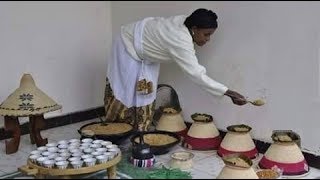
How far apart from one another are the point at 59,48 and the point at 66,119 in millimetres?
498

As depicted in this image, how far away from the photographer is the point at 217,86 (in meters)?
2.21

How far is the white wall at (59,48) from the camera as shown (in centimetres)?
281

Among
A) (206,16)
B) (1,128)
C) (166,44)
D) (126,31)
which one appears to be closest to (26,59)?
(1,128)

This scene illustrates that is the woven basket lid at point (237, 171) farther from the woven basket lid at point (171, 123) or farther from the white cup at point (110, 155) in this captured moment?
the woven basket lid at point (171, 123)

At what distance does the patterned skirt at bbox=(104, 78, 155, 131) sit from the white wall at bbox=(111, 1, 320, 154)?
1.03 ft

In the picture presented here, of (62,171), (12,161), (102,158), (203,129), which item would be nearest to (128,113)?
(203,129)

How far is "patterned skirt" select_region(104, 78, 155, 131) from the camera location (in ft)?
8.77

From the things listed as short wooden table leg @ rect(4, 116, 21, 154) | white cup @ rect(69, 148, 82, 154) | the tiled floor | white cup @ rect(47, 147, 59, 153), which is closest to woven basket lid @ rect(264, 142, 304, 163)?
the tiled floor

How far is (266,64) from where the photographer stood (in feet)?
7.91

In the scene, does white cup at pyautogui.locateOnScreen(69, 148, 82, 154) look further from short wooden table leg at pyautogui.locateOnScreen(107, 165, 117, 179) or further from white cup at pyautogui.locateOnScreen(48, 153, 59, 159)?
short wooden table leg at pyautogui.locateOnScreen(107, 165, 117, 179)

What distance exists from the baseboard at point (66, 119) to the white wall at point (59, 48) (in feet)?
0.13

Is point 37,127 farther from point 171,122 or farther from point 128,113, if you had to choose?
point 171,122

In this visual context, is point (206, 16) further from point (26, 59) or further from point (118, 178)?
point (26, 59)

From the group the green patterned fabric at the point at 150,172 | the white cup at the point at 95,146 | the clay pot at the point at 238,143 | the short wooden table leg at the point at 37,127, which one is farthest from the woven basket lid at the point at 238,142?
the short wooden table leg at the point at 37,127
